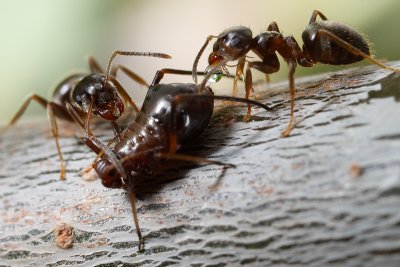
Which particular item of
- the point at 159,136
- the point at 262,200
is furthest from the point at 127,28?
the point at 262,200

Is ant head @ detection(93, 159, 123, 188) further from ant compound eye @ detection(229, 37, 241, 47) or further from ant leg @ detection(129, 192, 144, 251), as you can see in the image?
ant compound eye @ detection(229, 37, 241, 47)

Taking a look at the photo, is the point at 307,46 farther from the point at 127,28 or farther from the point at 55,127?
the point at 127,28

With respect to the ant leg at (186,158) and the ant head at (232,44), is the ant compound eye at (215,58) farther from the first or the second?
the ant leg at (186,158)

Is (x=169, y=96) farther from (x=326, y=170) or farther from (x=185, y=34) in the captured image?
(x=185, y=34)

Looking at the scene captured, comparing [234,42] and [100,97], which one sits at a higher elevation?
[234,42]

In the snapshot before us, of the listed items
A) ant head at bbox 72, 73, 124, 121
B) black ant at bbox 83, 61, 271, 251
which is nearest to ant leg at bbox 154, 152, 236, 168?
black ant at bbox 83, 61, 271, 251

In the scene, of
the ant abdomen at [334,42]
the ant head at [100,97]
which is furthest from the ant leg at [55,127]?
the ant abdomen at [334,42]

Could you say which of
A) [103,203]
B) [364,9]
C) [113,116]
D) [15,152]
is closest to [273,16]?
[364,9]
